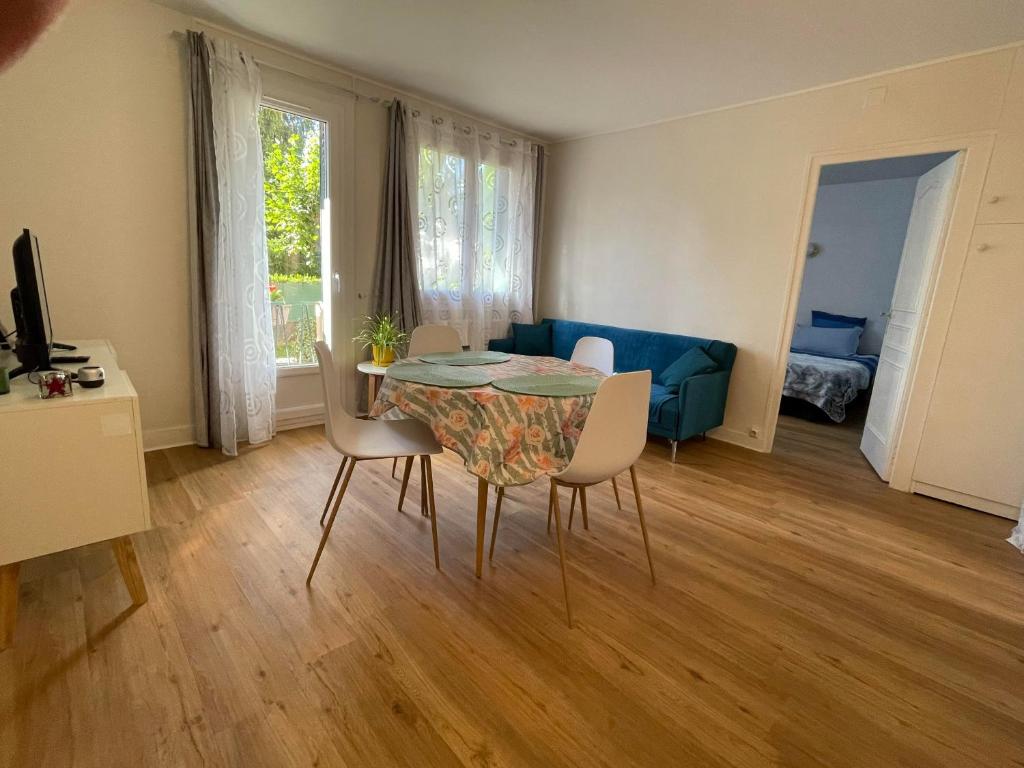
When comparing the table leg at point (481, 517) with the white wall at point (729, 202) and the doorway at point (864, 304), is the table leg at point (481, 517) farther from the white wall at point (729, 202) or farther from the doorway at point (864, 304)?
the doorway at point (864, 304)

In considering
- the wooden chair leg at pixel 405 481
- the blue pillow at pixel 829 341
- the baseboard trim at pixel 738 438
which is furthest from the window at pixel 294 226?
the blue pillow at pixel 829 341

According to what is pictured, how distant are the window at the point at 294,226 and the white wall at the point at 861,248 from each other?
550 cm

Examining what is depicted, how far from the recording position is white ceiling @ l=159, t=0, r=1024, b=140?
95.1 inches

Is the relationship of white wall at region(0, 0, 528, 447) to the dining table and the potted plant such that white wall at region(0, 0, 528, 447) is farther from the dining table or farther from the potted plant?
the dining table

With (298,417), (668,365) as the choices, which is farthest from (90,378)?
(668,365)

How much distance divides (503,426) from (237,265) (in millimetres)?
2338

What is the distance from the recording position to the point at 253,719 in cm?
139

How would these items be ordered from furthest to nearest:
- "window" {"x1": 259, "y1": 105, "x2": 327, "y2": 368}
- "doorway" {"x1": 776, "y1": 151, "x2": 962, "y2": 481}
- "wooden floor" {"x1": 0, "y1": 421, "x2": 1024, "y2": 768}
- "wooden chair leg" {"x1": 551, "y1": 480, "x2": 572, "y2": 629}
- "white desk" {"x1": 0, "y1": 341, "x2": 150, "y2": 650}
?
"window" {"x1": 259, "y1": 105, "x2": 327, "y2": 368}
"doorway" {"x1": 776, "y1": 151, "x2": 962, "y2": 481}
"wooden chair leg" {"x1": 551, "y1": 480, "x2": 572, "y2": 629}
"white desk" {"x1": 0, "y1": 341, "x2": 150, "y2": 650}
"wooden floor" {"x1": 0, "y1": 421, "x2": 1024, "y2": 768}

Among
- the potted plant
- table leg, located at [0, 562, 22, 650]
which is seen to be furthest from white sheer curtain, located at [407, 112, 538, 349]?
table leg, located at [0, 562, 22, 650]

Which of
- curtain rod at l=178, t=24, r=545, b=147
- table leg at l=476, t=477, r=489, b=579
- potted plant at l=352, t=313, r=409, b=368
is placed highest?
curtain rod at l=178, t=24, r=545, b=147

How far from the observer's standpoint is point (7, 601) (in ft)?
5.09

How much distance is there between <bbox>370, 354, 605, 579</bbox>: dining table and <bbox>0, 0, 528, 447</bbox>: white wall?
211 cm

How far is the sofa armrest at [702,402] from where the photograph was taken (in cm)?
341

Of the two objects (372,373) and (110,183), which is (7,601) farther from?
(110,183)
